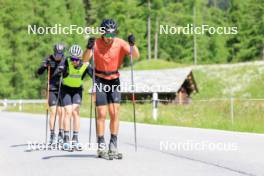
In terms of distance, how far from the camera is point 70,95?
10.6m

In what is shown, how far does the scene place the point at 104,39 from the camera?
27.8 ft

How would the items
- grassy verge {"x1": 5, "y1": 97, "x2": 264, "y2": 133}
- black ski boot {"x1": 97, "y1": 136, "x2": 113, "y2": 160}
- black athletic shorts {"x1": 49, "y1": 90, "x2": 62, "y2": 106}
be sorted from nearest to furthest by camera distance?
black ski boot {"x1": 97, "y1": 136, "x2": 113, "y2": 160}, black athletic shorts {"x1": 49, "y1": 90, "x2": 62, "y2": 106}, grassy verge {"x1": 5, "y1": 97, "x2": 264, "y2": 133}

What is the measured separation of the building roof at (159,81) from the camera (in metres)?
46.7

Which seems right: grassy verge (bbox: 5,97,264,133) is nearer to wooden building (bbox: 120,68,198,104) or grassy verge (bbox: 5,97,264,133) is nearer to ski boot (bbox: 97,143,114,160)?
wooden building (bbox: 120,68,198,104)

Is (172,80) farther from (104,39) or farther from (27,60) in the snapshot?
(104,39)

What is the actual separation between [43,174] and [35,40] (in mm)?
60446

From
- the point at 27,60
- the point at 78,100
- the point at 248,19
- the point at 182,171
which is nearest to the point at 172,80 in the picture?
the point at 27,60

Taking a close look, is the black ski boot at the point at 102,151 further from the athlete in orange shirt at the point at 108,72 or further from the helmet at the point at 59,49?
the helmet at the point at 59,49

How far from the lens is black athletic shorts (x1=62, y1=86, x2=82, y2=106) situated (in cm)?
1056

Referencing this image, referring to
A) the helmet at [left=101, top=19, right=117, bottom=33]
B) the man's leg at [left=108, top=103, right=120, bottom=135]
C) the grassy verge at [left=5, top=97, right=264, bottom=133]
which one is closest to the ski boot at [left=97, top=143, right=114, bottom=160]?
the man's leg at [left=108, top=103, right=120, bottom=135]

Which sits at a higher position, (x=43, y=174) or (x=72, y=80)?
(x=72, y=80)

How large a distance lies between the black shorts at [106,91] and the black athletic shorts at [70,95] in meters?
2.05

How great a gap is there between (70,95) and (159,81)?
126 ft

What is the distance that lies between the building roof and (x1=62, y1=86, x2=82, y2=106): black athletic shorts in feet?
115
